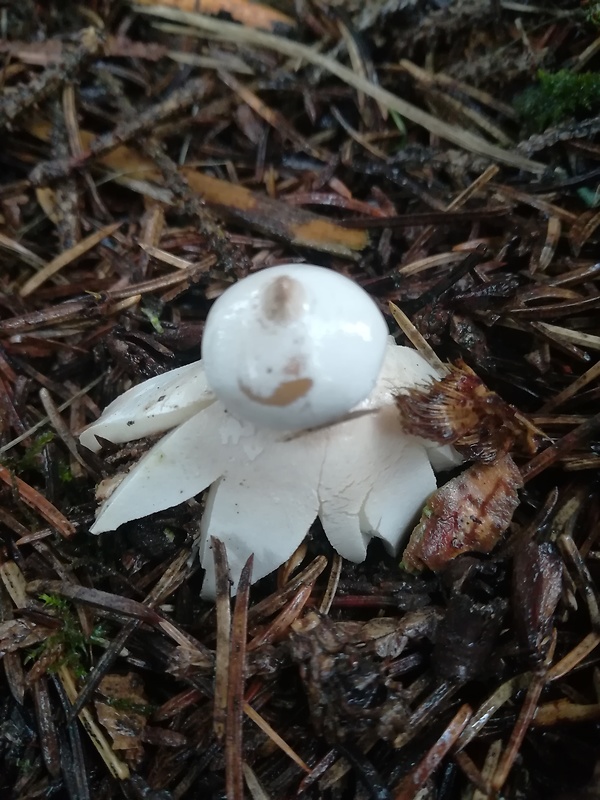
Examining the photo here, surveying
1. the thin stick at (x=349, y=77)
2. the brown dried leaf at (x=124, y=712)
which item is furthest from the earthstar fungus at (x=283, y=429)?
the thin stick at (x=349, y=77)

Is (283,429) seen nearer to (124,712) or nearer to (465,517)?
(465,517)

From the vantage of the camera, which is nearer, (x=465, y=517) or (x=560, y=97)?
(x=465, y=517)

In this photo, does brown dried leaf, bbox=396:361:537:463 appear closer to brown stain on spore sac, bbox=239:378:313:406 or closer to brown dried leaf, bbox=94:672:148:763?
brown stain on spore sac, bbox=239:378:313:406

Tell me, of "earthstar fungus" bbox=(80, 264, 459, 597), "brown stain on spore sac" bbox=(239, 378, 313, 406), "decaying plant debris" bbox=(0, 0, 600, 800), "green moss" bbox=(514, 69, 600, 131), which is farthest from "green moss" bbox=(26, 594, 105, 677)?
"green moss" bbox=(514, 69, 600, 131)

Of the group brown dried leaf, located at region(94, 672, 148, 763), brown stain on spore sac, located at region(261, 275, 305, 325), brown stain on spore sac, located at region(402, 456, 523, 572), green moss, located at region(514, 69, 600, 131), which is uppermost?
green moss, located at region(514, 69, 600, 131)

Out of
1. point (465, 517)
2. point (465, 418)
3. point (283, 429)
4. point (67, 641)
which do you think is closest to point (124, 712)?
point (67, 641)
